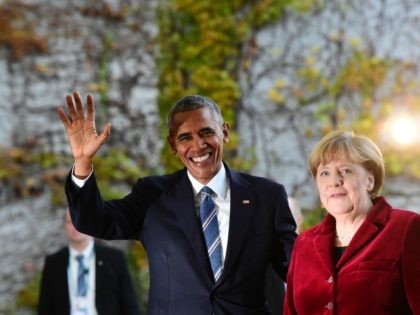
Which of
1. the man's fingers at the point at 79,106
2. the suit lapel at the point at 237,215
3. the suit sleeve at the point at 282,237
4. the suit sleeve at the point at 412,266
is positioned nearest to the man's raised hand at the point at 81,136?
the man's fingers at the point at 79,106

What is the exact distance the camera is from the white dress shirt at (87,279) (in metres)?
4.32

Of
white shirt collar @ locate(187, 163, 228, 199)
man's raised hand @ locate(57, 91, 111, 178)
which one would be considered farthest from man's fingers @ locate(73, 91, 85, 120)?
white shirt collar @ locate(187, 163, 228, 199)

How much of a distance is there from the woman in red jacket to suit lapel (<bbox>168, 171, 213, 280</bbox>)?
0.95ft

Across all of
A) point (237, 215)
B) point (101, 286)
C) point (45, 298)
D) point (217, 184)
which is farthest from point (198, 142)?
point (45, 298)

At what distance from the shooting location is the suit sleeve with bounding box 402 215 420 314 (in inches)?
85.7

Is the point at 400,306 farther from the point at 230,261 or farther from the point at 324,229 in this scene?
the point at 230,261

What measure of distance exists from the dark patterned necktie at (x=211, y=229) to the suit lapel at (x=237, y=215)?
0.03m

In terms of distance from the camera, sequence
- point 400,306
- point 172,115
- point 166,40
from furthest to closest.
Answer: point 166,40, point 172,115, point 400,306

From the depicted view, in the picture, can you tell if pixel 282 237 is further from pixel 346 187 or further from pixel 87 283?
pixel 87 283

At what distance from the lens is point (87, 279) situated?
4406mm

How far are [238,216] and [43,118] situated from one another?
3.26m

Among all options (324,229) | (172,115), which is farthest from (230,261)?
(172,115)

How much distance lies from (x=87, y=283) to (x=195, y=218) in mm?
1983

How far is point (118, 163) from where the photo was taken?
5.75 meters
